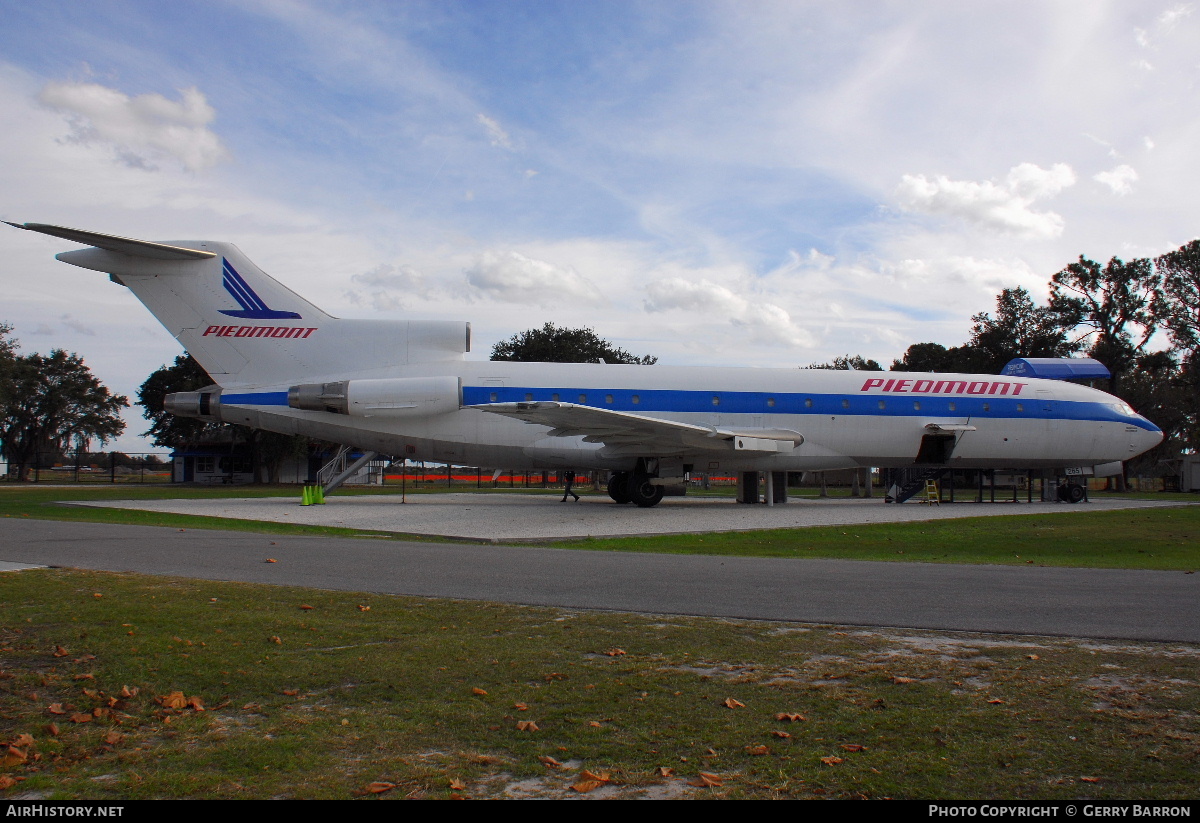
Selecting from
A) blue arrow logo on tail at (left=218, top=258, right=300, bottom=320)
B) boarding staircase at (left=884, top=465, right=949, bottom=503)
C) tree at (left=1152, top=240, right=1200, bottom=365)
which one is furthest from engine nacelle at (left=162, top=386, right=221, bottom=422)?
tree at (left=1152, top=240, right=1200, bottom=365)

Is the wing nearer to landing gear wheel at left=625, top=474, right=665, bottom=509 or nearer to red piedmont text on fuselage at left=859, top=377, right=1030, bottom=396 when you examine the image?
landing gear wheel at left=625, top=474, right=665, bottom=509

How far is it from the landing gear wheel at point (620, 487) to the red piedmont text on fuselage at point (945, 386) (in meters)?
7.41

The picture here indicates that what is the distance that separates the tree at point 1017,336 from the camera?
50.6 m

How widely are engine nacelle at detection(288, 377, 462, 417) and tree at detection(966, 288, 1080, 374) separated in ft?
136

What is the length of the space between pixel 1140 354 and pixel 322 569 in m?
54.4

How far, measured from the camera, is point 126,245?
20062 mm

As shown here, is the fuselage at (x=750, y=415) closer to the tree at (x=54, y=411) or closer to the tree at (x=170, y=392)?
the tree at (x=170, y=392)

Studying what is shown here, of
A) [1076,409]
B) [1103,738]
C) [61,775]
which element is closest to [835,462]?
[1076,409]

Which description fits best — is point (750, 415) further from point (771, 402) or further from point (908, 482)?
point (908, 482)

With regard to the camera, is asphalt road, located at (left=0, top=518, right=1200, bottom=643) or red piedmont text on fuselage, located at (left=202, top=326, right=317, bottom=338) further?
red piedmont text on fuselage, located at (left=202, top=326, right=317, bottom=338)

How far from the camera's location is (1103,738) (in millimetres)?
3617

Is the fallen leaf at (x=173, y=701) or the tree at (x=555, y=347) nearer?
the fallen leaf at (x=173, y=701)

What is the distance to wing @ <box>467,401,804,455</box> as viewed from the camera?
61.2 feet

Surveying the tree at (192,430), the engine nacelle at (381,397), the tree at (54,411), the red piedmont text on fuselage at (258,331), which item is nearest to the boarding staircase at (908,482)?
the engine nacelle at (381,397)
